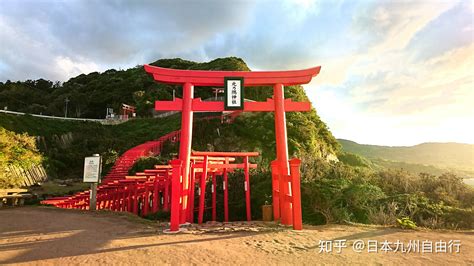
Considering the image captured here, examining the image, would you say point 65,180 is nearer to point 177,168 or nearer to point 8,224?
point 8,224

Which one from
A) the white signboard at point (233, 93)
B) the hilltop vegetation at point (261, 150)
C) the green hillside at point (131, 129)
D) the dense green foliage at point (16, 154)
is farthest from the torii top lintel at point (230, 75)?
the dense green foliage at point (16, 154)

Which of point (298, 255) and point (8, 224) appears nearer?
point (298, 255)

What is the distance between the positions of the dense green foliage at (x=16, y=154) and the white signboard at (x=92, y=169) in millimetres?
7033

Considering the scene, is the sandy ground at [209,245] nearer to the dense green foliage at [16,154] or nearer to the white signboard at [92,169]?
the white signboard at [92,169]

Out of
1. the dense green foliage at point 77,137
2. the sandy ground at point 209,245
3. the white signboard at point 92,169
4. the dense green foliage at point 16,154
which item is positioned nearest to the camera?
the sandy ground at point 209,245

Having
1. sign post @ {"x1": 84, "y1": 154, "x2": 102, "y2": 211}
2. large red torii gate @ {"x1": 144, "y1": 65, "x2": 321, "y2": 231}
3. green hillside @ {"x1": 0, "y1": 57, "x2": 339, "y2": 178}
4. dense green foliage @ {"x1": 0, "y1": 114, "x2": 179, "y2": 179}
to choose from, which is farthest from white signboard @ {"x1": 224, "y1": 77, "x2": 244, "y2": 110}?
dense green foliage @ {"x1": 0, "y1": 114, "x2": 179, "y2": 179}

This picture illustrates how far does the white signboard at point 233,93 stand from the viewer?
8531 millimetres

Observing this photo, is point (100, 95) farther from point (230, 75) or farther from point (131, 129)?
point (230, 75)

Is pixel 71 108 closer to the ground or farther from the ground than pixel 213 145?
farther from the ground

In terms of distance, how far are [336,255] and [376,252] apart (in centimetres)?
81

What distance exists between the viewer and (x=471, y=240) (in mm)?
6055

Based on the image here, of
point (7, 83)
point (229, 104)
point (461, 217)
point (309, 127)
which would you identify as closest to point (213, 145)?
point (309, 127)

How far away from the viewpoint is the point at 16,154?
19953mm

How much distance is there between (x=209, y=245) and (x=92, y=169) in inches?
311
